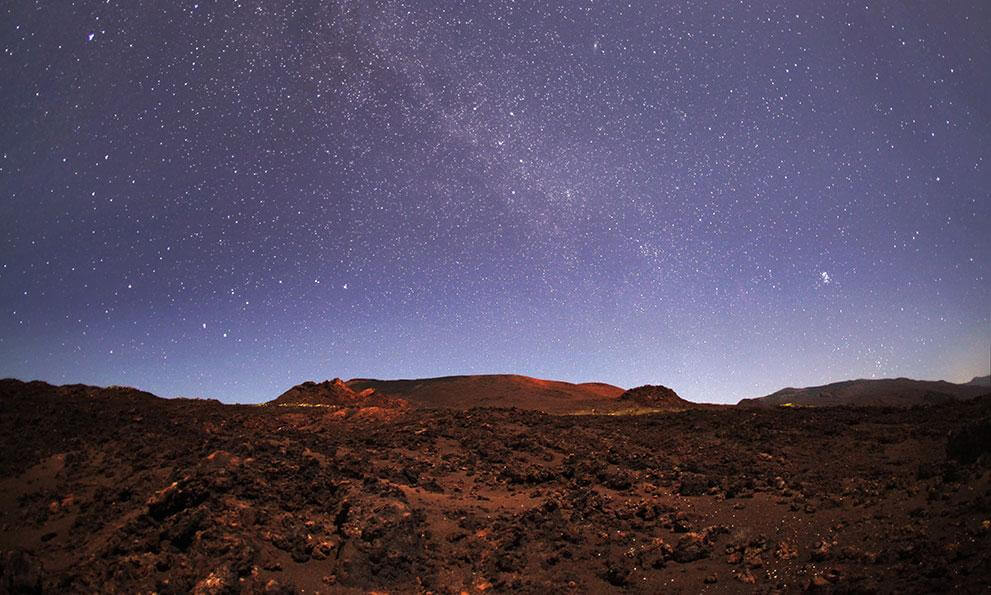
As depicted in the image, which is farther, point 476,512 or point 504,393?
point 504,393

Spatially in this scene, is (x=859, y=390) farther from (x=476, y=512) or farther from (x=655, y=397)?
(x=476, y=512)

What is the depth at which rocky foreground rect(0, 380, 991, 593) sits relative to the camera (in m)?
6.70

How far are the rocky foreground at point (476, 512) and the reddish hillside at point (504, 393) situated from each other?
67.0 feet

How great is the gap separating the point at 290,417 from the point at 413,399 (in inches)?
883

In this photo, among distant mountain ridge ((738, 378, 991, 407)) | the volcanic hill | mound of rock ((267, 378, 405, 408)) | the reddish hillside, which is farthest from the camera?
distant mountain ridge ((738, 378, 991, 407))

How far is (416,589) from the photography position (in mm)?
7090

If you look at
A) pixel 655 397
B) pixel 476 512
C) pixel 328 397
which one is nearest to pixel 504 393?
pixel 655 397

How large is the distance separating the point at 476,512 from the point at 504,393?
32.3 meters

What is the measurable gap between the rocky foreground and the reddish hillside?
67.0 ft

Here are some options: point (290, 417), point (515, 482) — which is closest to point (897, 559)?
point (515, 482)

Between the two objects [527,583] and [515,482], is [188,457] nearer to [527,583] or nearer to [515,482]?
[515,482]

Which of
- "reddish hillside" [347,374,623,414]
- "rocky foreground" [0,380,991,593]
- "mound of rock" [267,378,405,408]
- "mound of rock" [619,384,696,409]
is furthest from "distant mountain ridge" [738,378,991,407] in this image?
"rocky foreground" [0,380,991,593]

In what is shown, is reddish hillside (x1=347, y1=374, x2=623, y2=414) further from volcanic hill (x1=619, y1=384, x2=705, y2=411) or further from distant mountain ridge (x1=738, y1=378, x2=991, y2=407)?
distant mountain ridge (x1=738, y1=378, x2=991, y2=407)

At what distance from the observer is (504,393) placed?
4169cm
